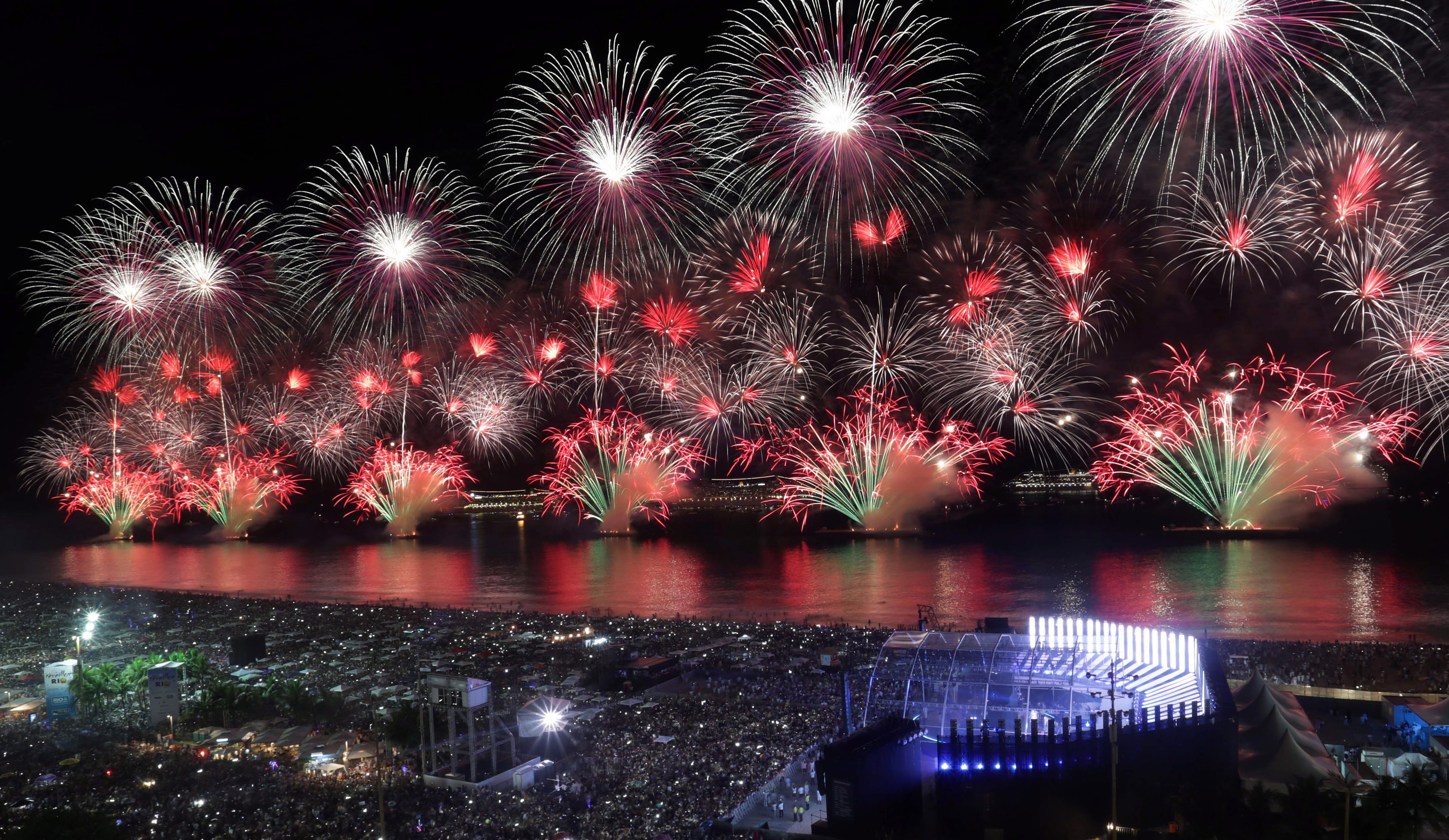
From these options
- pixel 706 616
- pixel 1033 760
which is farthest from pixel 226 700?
pixel 706 616

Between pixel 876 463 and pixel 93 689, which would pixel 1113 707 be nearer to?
pixel 93 689

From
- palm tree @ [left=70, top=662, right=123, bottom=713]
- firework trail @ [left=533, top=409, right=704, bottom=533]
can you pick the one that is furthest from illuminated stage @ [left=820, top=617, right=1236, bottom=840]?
firework trail @ [left=533, top=409, right=704, bottom=533]

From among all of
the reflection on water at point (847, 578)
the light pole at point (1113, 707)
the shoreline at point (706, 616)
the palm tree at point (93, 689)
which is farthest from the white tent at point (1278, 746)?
the palm tree at point (93, 689)

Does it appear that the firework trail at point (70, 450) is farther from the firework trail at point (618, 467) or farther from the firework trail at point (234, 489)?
the firework trail at point (618, 467)

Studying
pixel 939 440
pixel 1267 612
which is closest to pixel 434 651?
pixel 1267 612

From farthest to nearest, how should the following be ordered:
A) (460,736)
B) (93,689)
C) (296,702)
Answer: (93,689) < (296,702) < (460,736)

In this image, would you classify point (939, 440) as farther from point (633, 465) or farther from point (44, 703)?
point (44, 703)
